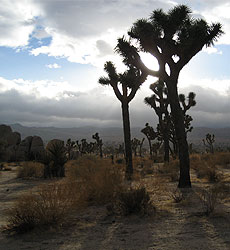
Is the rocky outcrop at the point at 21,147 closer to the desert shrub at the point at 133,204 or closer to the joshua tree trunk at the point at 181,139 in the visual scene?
the joshua tree trunk at the point at 181,139

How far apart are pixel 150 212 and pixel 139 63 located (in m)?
6.56

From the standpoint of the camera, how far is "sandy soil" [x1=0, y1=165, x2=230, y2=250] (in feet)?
12.2

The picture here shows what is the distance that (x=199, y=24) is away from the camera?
9453 millimetres

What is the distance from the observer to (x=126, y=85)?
1266 centimetres

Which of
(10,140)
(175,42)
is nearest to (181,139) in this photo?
(175,42)

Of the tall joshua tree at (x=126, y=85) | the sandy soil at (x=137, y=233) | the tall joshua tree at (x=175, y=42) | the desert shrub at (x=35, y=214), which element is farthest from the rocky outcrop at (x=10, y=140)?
the desert shrub at (x=35, y=214)

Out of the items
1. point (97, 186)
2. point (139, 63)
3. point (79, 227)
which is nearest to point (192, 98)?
point (139, 63)

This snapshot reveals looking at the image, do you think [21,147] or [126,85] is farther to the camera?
[21,147]

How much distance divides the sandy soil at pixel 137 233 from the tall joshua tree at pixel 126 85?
25.4 ft

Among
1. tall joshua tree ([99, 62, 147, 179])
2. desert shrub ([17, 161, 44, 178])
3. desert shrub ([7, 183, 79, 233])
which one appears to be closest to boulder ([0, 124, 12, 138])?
desert shrub ([17, 161, 44, 178])

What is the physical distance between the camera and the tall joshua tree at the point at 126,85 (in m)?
12.6

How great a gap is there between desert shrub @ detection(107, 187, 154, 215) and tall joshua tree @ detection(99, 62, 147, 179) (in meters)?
7.30

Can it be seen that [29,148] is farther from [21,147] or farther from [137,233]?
[137,233]

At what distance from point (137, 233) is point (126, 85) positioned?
30.3 feet
